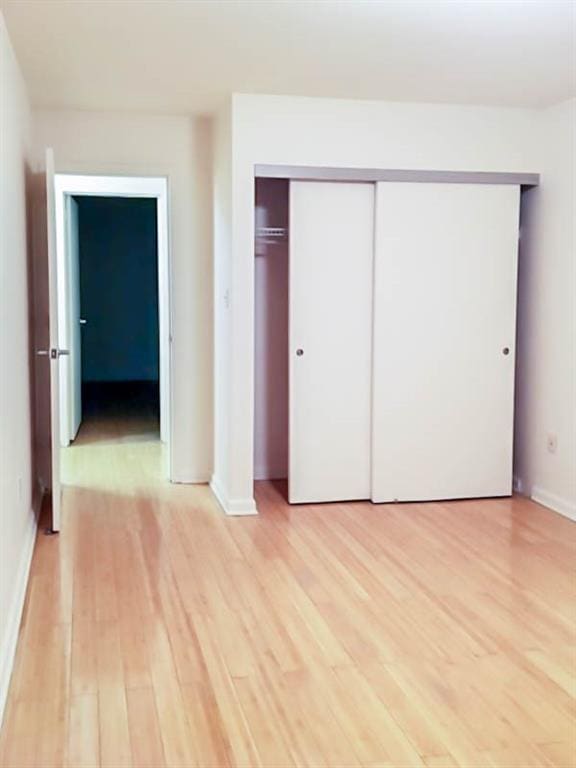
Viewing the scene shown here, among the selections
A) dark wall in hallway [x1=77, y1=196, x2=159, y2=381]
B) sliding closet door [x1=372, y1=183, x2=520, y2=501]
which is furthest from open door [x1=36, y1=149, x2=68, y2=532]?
dark wall in hallway [x1=77, y1=196, x2=159, y2=381]

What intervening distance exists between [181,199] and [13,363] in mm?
2128

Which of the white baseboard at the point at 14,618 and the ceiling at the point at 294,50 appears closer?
Answer: the white baseboard at the point at 14,618

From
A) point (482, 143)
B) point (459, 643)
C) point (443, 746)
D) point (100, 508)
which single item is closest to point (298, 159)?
point (482, 143)

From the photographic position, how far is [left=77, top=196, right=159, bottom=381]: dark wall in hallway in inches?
411

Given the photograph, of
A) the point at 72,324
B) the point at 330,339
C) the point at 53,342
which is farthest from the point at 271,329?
the point at 72,324

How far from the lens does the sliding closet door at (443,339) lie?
4910mm

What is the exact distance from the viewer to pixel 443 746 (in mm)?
2363

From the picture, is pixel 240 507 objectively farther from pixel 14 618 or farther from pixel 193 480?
pixel 14 618

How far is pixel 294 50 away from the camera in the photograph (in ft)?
12.3

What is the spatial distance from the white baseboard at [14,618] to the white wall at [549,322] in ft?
9.71

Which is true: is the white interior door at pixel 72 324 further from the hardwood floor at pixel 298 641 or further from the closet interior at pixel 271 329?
the hardwood floor at pixel 298 641

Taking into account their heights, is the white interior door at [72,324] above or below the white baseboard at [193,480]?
above

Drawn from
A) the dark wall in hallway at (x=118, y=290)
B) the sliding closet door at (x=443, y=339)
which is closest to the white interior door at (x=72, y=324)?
the sliding closet door at (x=443, y=339)

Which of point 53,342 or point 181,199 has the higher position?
point 181,199
